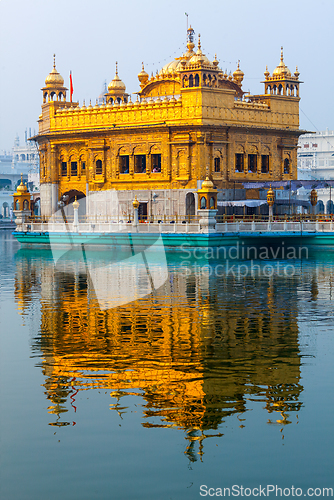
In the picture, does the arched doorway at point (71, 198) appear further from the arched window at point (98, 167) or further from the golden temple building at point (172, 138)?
the arched window at point (98, 167)

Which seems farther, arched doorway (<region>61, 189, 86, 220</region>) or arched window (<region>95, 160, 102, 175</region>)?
arched doorway (<region>61, 189, 86, 220</region>)

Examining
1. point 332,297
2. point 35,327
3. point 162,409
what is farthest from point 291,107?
point 162,409

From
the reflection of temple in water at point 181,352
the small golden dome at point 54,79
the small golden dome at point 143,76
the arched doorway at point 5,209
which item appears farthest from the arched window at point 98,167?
the arched doorway at point 5,209

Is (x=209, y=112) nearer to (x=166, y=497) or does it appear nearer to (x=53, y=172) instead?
(x=53, y=172)

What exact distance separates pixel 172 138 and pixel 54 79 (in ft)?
43.4

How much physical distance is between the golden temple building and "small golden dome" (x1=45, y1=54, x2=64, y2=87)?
77 mm

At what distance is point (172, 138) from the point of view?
162 feet

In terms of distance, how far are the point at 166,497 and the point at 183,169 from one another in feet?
137

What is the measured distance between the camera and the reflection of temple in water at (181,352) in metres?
10.9

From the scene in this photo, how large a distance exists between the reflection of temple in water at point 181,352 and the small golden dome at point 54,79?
35.1 m

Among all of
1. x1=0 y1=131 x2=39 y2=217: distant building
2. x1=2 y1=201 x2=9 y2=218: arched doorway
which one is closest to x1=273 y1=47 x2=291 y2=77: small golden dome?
x1=0 y1=131 x2=39 y2=217: distant building

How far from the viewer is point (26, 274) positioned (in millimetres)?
31859

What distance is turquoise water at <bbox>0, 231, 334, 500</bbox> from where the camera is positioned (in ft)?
27.9

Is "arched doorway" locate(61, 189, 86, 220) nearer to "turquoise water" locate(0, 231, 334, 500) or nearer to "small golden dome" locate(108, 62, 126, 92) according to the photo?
"small golden dome" locate(108, 62, 126, 92)
